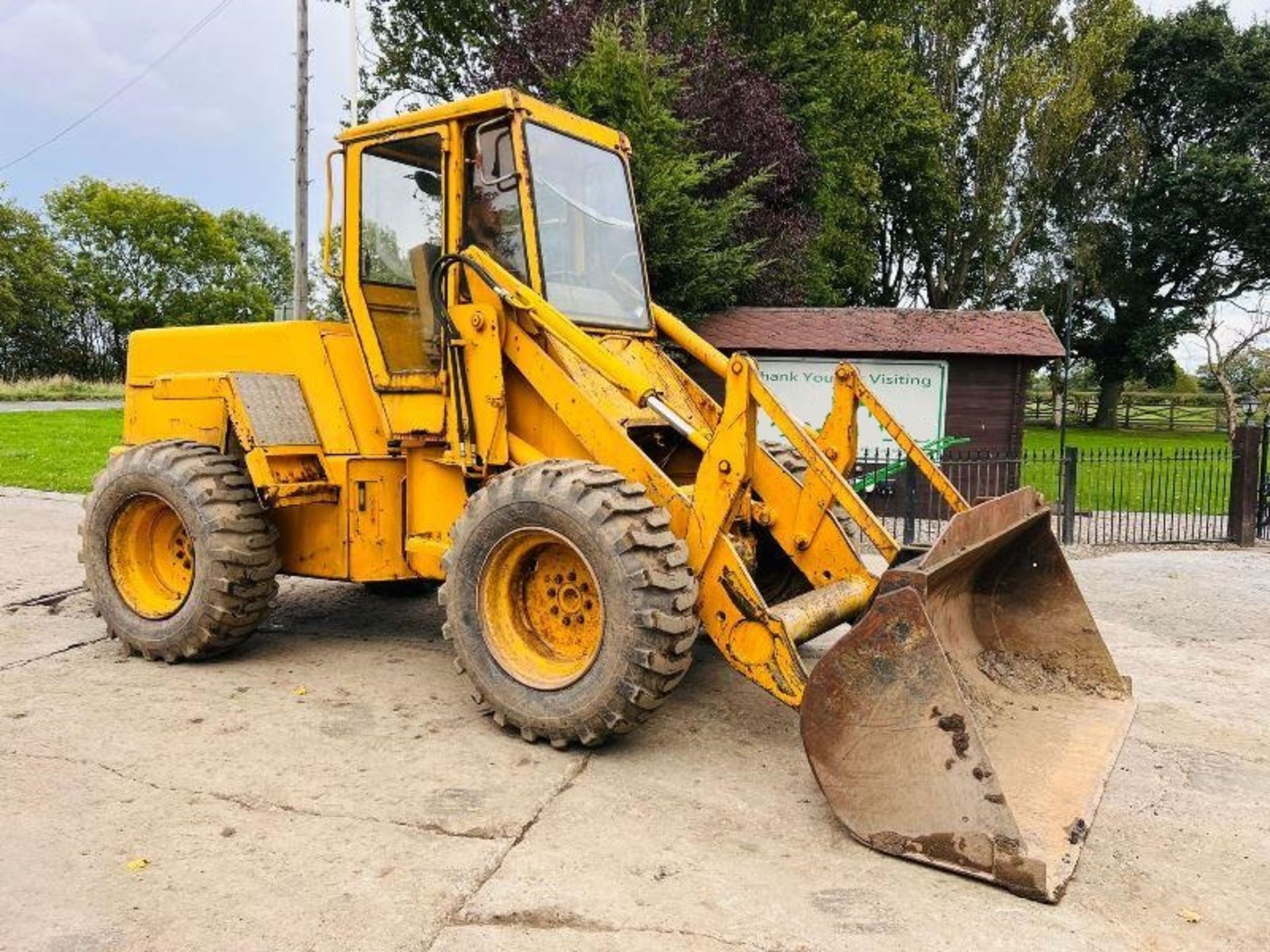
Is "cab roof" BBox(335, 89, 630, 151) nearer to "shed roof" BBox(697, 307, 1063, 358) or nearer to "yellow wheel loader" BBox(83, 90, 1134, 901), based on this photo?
"yellow wheel loader" BBox(83, 90, 1134, 901)

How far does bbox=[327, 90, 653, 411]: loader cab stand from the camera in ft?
16.5

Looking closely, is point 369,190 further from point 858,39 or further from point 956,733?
point 858,39

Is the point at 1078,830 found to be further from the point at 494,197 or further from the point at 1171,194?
the point at 1171,194

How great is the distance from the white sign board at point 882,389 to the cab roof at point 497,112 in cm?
700

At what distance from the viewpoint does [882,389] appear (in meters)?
12.6

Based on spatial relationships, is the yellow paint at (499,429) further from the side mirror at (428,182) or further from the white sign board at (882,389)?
the white sign board at (882,389)

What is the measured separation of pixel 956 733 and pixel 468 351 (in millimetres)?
2905

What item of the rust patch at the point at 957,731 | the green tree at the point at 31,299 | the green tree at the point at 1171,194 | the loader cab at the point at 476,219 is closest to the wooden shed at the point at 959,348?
the loader cab at the point at 476,219

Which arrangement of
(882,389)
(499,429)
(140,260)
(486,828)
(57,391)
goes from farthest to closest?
(140,260), (57,391), (882,389), (499,429), (486,828)

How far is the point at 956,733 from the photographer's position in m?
3.30

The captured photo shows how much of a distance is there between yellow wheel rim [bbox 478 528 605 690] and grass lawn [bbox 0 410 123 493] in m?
8.88

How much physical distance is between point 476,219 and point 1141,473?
12.1 meters

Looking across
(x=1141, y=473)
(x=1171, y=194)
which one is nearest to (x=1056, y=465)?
(x=1141, y=473)

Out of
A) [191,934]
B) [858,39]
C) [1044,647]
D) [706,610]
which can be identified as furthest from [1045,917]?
[858,39]
